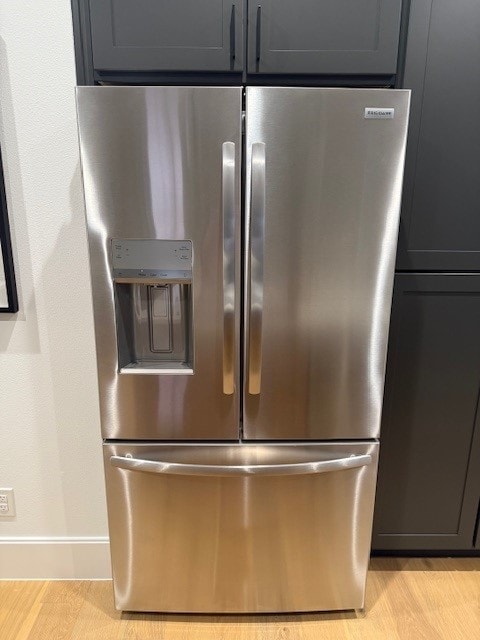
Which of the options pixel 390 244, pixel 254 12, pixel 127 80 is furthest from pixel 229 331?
pixel 254 12

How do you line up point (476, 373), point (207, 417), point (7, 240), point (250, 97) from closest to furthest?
point (250, 97)
point (207, 417)
point (7, 240)
point (476, 373)

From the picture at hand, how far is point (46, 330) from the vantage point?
1.57m

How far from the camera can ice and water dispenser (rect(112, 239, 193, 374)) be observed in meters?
1.23

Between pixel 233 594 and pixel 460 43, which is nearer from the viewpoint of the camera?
pixel 460 43

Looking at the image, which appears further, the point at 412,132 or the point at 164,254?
the point at 412,132

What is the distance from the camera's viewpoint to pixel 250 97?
3.75 ft

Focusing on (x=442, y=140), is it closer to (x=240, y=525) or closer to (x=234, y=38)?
(x=234, y=38)

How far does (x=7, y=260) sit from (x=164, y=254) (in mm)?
637

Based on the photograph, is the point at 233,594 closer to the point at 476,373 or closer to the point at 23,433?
the point at 23,433

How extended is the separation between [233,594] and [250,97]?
1.62 metres

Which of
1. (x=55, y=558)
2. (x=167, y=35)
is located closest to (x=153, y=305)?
(x=167, y=35)

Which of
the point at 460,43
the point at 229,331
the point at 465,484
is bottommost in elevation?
the point at 465,484

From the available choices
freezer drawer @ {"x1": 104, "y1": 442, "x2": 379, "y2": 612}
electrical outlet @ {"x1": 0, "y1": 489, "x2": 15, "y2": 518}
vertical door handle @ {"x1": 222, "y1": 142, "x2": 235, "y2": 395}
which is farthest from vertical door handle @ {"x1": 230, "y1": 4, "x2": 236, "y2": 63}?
electrical outlet @ {"x1": 0, "y1": 489, "x2": 15, "y2": 518}

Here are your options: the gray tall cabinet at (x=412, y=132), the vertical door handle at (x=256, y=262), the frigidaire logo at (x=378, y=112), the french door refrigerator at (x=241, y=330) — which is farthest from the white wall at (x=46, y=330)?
the frigidaire logo at (x=378, y=112)
